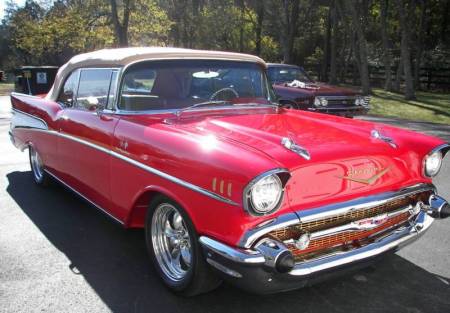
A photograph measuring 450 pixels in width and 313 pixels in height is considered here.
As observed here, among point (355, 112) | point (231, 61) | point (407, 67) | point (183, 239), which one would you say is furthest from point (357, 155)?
point (407, 67)

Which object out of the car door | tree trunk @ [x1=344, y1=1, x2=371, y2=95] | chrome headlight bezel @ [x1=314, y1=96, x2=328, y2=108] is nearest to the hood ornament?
the car door

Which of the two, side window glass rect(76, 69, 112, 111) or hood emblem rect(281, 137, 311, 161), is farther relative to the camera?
side window glass rect(76, 69, 112, 111)

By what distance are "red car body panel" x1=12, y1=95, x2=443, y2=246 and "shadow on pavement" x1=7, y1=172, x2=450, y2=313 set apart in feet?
1.17

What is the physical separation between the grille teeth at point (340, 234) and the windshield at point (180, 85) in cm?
155

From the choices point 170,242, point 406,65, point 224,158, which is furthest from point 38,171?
point 406,65

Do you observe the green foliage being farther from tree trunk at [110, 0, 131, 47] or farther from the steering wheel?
the steering wheel

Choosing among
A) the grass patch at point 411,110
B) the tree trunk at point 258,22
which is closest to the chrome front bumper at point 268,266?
the grass patch at point 411,110

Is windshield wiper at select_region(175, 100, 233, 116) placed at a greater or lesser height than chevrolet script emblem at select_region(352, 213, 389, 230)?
greater

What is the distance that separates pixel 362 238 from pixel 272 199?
79cm

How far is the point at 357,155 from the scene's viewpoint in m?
3.01

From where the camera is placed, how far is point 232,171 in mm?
2619

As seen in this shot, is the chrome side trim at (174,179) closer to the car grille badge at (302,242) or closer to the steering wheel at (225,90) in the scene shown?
the car grille badge at (302,242)

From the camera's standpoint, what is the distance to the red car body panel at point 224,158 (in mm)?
2686

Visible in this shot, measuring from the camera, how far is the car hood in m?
2.78
